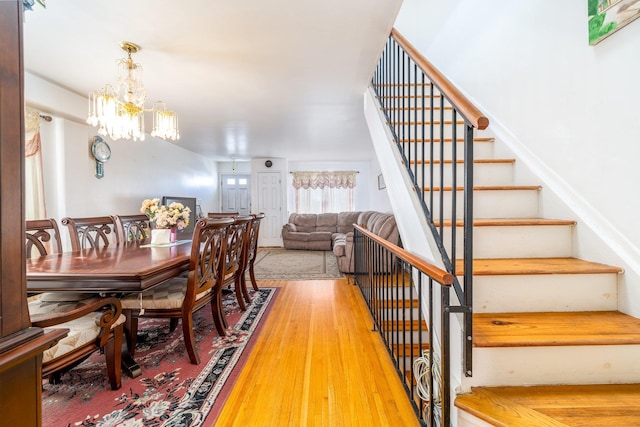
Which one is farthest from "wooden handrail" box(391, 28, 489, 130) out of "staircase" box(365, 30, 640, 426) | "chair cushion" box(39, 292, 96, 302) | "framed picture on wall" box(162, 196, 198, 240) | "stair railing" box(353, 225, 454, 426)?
"framed picture on wall" box(162, 196, 198, 240)

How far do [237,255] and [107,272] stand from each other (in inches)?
47.2

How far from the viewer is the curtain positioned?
2.65 meters

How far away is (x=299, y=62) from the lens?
2.36 meters

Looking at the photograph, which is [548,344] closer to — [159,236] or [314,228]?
[159,236]

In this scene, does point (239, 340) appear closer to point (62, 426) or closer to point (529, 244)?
point (62, 426)

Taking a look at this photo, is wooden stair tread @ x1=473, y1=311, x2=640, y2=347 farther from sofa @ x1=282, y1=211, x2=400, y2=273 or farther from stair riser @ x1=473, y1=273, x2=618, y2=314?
sofa @ x1=282, y1=211, x2=400, y2=273

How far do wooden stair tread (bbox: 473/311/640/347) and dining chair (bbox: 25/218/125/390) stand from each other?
1.75m

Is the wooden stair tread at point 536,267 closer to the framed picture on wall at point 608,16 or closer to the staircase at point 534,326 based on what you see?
the staircase at point 534,326

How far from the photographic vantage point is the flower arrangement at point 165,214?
8.11 ft

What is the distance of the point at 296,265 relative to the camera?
15.8ft

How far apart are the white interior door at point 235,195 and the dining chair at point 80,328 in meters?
6.17

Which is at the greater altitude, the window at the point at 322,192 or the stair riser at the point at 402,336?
the window at the point at 322,192

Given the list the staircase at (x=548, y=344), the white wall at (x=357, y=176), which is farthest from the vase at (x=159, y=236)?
the white wall at (x=357, y=176)

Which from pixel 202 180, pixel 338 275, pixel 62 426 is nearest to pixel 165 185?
pixel 202 180
